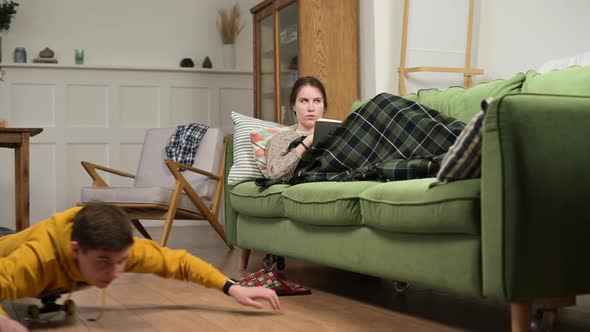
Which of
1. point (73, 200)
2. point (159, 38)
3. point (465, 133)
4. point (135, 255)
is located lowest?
point (73, 200)

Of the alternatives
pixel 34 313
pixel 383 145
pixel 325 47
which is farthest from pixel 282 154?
pixel 325 47

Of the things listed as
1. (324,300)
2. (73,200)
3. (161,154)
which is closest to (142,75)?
(73,200)

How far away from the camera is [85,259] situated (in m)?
1.82

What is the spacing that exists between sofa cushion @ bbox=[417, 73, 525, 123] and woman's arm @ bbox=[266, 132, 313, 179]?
0.54 m

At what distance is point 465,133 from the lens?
1850 millimetres

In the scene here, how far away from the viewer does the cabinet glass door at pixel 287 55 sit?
4.92 metres

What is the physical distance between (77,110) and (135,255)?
15.7ft

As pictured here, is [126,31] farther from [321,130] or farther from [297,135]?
[321,130]

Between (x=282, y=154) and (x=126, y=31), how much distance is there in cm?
397

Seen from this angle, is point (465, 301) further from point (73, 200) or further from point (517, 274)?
→ point (73, 200)

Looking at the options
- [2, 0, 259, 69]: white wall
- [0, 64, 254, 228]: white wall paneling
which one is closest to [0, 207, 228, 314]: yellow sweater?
[0, 64, 254, 228]: white wall paneling

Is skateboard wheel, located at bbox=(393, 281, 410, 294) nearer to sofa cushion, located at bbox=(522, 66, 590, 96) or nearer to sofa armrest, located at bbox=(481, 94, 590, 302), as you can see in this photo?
sofa cushion, located at bbox=(522, 66, 590, 96)

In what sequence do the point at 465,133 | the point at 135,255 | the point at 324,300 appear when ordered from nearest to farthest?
the point at 465,133
the point at 135,255
the point at 324,300

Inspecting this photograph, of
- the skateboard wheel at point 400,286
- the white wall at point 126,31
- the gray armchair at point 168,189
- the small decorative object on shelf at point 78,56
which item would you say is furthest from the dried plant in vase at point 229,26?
the skateboard wheel at point 400,286
